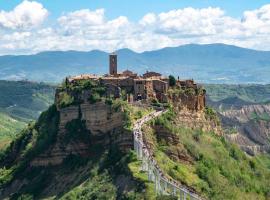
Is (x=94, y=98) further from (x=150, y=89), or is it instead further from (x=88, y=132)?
(x=150, y=89)

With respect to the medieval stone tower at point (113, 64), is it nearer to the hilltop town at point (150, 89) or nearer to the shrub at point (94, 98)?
the hilltop town at point (150, 89)

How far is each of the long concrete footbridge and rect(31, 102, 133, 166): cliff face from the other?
10.6ft

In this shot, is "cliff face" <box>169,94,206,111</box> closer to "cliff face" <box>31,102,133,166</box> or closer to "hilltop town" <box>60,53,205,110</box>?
"hilltop town" <box>60,53,205,110</box>

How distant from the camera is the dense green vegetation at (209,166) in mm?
70125

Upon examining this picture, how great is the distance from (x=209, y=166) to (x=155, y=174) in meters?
15.0

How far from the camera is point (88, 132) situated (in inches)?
3386

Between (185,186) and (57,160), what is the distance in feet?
87.2

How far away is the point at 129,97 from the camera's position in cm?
8781

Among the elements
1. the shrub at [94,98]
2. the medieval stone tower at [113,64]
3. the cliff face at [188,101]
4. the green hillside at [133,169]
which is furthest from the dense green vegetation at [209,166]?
the medieval stone tower at [113,64]

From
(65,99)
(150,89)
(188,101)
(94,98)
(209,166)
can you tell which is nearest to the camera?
(209,166)

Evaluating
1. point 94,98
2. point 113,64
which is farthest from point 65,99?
point 113,64

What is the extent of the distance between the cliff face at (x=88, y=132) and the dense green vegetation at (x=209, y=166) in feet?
15.5

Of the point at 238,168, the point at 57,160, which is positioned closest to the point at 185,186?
the point at 238,168

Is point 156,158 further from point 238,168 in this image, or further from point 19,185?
point 19,185
